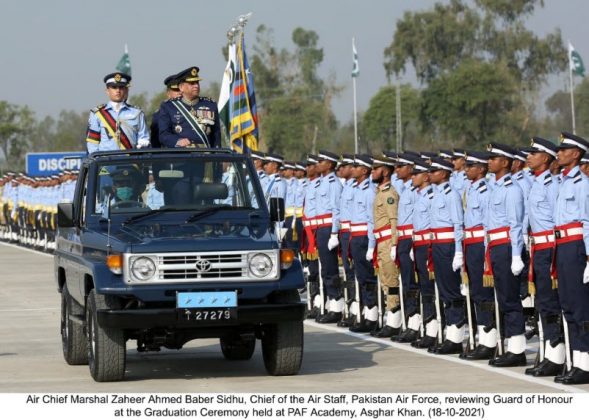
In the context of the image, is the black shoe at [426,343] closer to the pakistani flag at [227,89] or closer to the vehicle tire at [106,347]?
the vehicle tire at [106,347]

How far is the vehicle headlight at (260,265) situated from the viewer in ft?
43.3

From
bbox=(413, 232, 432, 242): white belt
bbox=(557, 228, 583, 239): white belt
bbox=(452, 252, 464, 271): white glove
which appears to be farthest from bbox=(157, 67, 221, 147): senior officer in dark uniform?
bbox=(557, 228, 583, 239): white belt

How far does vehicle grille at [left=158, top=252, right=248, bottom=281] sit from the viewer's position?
13.0 meters

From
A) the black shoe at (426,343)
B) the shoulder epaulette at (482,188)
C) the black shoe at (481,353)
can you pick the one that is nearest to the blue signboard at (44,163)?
the black shoe at (426,343)

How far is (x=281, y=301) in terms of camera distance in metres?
13.4

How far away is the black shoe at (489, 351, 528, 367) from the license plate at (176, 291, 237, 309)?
112 inches

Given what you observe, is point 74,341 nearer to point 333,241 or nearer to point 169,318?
point 169,318

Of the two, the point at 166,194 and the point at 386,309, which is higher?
the point at 166,194

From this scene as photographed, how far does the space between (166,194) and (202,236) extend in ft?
3.71

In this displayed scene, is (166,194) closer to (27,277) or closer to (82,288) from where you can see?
(82,288)

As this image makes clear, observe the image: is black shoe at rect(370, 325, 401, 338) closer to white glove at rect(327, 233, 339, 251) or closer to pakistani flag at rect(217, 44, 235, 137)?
white glove at rect(327, 233, 339, 251)

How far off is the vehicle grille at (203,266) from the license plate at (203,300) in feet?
0.49

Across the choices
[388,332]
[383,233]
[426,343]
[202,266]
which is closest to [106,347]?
[202,266]

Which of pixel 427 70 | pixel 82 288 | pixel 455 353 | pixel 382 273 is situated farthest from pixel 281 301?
pixel 427 70
